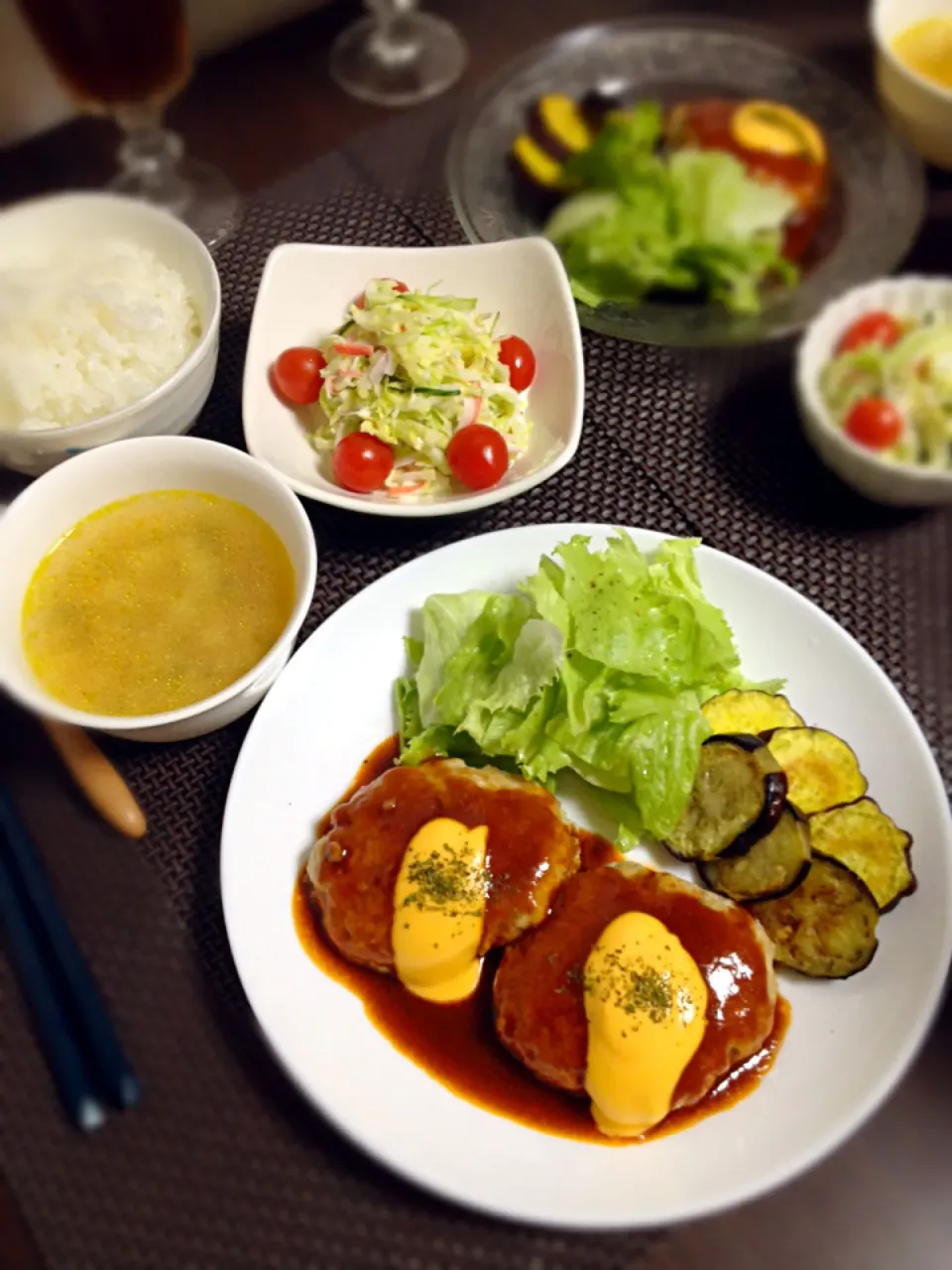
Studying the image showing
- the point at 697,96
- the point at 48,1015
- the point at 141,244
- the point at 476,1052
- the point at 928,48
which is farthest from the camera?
the point at 697,96

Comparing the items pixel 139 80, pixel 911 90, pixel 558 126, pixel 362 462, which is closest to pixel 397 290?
pixel 362 462

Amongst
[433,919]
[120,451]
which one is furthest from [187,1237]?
[120,451]

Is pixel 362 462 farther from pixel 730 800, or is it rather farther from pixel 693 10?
pixel 693 10

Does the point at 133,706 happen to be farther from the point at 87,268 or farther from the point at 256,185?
the point at 256,185

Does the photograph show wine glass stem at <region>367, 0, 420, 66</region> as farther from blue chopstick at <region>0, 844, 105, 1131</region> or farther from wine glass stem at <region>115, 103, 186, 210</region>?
blue chopstick at <region>0, 844, 105, 1131</region>

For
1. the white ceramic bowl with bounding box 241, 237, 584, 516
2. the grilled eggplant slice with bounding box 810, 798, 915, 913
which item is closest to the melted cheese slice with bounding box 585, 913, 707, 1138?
the grilled eggplant slice with bounding box 810, 798, 915, 913

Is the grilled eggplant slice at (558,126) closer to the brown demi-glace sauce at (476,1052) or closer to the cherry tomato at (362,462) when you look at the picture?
the cherry tomato at (362,462)
